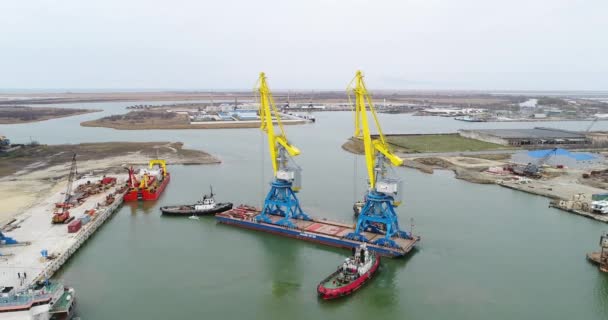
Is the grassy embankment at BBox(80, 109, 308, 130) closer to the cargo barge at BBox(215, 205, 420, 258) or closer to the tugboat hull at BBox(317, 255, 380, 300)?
the cargo barge at BBox(215, 205, 420, 258)

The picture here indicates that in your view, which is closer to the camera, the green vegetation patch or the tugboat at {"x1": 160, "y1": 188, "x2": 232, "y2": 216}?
the tugboat at {"x1": 160, "y1": 188, "x2": 232, "y2": 216}

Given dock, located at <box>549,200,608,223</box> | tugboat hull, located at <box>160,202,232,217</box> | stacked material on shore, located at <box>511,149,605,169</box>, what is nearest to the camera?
dock, located at <box>549,200,608,223</box>

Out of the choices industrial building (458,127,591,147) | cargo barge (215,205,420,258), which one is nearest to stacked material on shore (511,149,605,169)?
industrial building (458,127,591,147)

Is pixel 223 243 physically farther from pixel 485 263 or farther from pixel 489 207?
pixel 489 207

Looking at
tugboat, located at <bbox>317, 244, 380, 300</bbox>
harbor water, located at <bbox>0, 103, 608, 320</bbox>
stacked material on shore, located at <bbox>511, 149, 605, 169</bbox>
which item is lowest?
harbor water, located at <bbox>0, 103, 608, 320</bbox>

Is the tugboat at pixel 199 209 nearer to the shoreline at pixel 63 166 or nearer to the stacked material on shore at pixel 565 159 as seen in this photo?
the shoreline at pixel 63 166

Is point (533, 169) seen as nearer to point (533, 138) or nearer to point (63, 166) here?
point (533, 138)
